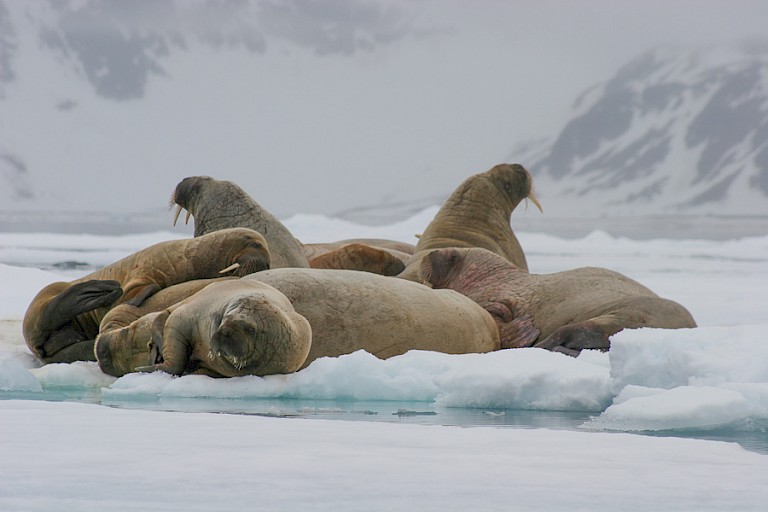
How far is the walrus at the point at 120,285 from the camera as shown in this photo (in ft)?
22.7

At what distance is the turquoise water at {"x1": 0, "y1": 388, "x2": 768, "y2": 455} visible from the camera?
4.54 m

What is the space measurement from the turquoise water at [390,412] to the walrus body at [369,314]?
0.66 meters

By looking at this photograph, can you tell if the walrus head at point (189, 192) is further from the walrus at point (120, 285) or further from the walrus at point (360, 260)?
the walrus at point (120, 285)

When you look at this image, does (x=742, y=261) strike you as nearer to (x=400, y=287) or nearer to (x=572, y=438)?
(x=400, y=287)

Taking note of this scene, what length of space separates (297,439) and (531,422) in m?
1.30

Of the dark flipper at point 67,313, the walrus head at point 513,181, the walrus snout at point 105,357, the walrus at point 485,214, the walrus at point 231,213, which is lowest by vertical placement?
the walrus snout at point 105,357

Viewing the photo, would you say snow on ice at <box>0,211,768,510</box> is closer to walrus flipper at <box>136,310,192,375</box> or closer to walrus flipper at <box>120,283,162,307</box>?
walrus flipper at <box>136,310,192,375</box>

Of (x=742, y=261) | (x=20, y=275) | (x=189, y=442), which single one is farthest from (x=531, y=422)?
(x=742, y=261)

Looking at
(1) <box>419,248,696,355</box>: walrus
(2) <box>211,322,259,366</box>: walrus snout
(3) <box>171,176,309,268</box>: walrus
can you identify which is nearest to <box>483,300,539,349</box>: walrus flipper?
(1) <box>419,248,696,355</box>: walrus

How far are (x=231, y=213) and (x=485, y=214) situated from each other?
2508mm

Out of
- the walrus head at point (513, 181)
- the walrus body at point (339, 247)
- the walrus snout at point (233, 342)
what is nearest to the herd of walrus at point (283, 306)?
the walrus snout at point (233, 342)

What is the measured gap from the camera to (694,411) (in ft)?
14.6

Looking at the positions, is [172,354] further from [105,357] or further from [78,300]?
[78,300]

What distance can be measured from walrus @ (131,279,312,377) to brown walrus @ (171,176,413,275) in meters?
2.80
